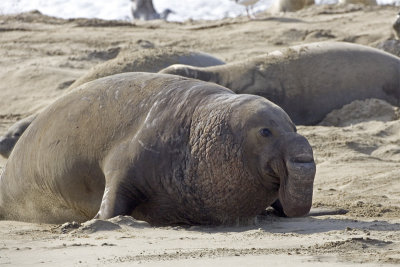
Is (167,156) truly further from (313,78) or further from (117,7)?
(117,7)

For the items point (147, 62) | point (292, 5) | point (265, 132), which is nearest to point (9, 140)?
point (147, 62)

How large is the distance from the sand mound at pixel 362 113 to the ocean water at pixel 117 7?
18.0m

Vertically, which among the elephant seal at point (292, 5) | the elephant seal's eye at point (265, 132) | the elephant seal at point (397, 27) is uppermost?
the elephant seal's eye at point (265, 132)

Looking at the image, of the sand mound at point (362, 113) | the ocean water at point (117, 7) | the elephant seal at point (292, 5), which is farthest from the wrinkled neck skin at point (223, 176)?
the ocean water at point (117, 7)

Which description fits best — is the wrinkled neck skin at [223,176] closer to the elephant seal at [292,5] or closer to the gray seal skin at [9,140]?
the gray seal skin at [9,140]

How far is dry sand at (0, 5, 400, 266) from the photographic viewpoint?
4.04m

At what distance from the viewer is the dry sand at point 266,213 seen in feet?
13.3

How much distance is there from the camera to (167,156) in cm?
516

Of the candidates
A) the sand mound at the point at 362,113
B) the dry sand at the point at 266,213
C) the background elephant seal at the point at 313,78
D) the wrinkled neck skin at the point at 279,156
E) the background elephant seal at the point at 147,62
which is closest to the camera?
the dry sand at the point at 266,213

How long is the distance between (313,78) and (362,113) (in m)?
0.64

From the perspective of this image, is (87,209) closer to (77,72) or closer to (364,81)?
(364,81)

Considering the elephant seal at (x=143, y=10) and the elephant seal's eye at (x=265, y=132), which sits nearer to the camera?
the elephant seal's eye at (x=265, y=132)

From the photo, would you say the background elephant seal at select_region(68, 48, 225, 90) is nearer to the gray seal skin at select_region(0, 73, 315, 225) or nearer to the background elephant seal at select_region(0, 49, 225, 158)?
the background elephant seal at select_region(0, 49, 225, 158)

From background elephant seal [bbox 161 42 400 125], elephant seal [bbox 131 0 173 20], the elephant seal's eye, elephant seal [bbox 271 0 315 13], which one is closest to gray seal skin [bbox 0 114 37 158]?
background elephant seal [bbox 161 42 400 125]
